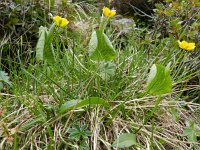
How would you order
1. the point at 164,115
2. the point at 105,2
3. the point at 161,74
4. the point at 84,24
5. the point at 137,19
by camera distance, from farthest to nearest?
the point at 105,2 < the point at 137,19 < the point at 84,24 < the point at 164,115 < the point at 161,74

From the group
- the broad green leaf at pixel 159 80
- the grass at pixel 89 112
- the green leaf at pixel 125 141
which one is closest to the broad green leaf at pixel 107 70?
the grass at pixel 89 112

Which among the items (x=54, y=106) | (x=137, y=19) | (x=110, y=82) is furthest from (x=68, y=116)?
(x=137, y=19)

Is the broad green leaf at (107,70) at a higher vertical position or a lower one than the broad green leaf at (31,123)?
higher

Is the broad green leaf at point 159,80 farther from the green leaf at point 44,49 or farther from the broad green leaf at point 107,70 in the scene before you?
the green leaf at point 44,49

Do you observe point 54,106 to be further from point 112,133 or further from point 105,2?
point 105,2

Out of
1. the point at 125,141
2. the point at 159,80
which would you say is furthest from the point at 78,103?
the point at 159,80

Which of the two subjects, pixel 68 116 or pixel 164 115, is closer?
pixel 68 116

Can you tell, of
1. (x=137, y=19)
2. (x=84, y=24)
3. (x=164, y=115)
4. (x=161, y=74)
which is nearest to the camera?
(x=161, y=74)
